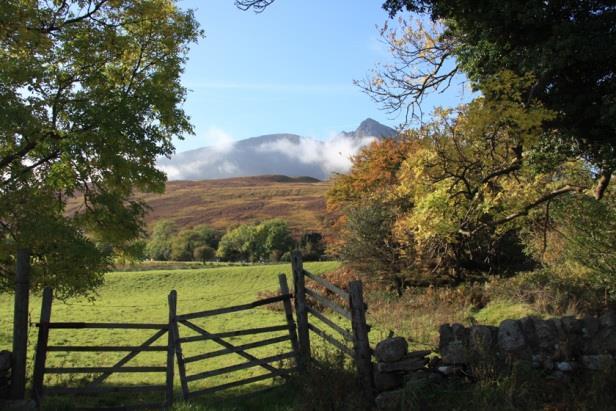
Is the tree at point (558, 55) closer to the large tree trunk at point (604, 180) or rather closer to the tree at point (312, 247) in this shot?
the large tree trunk at point (604, 180)

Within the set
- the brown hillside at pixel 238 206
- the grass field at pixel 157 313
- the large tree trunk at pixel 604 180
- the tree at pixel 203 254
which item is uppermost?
the brown hillside at pixel 238 206

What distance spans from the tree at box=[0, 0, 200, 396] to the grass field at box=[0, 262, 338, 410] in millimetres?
2202

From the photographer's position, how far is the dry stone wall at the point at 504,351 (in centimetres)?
803

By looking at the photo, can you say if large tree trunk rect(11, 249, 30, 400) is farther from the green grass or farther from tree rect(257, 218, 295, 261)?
tree rect(257, 218, 295, 261)

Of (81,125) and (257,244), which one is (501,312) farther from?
(257,244)

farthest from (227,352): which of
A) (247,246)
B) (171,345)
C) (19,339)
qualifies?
(247,246)

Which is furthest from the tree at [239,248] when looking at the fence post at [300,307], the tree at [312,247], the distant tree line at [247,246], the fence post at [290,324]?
the fence post at [300,307]

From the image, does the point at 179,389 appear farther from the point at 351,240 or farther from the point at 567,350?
the point at 351,240

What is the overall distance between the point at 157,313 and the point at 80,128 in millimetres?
18799

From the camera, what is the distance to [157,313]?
2823 centimetres

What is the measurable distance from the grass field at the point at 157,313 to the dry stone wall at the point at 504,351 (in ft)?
6.08

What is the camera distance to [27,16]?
10867 millimetres

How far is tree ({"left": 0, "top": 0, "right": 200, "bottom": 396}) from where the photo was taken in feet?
35.4

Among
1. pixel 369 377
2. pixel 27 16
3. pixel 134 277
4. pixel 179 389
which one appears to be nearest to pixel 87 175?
pixel 27 16
